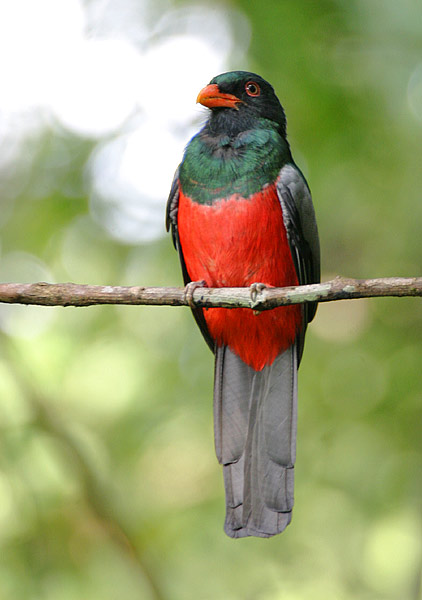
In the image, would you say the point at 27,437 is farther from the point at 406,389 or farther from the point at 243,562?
the point at 406,389

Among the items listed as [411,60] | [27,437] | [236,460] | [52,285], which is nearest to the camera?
[52,285]

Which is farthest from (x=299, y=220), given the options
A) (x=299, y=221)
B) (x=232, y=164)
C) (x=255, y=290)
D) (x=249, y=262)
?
(x=255, y=290)

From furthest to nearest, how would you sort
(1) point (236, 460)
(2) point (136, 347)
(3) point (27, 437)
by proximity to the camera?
(2) point (136, 347) → (3) point (27, 437) → (1) point (236, 460)

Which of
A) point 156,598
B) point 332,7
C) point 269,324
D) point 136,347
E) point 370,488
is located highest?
point 332,7

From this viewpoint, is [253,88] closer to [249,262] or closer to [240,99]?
[240,99]

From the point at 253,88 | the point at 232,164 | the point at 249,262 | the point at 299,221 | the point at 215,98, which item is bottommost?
the point at 249,262

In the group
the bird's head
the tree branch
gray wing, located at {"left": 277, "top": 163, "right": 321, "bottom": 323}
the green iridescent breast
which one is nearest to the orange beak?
the bird's head

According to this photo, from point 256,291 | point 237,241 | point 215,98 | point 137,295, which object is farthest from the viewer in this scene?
point 215,98

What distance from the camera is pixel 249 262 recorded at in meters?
3.47

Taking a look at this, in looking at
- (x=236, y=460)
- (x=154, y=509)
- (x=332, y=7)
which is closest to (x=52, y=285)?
(x=236, y=460)

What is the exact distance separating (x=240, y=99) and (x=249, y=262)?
0.97m

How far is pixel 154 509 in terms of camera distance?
Result: 4.21 meters

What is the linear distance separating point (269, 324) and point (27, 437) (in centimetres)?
155

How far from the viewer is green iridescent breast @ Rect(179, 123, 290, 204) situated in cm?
347
